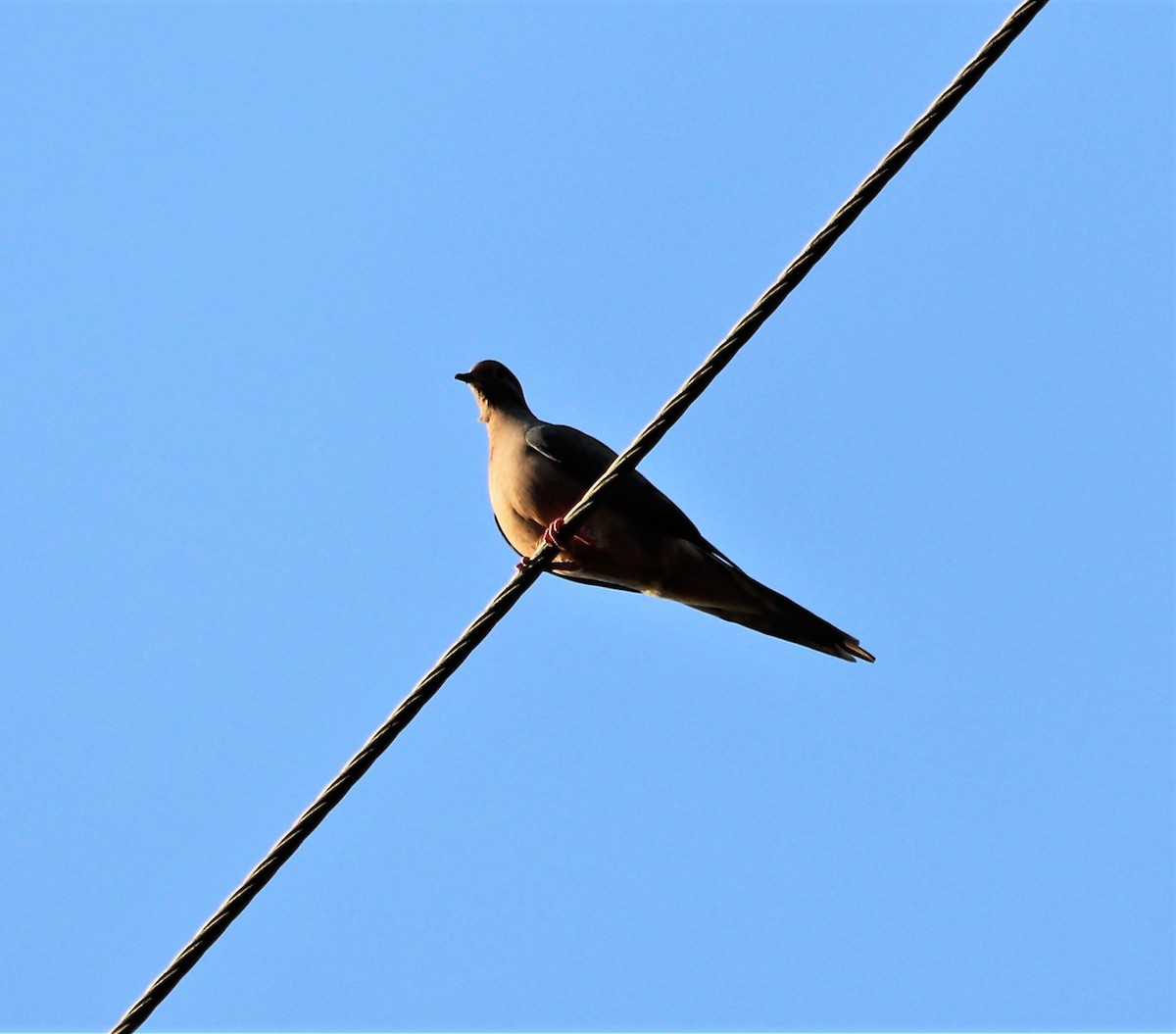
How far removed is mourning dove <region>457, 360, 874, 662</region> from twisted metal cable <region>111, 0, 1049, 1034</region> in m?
2.37

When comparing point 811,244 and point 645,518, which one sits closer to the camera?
point 811,244

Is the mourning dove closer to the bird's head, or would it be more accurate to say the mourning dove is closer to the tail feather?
the tail feather

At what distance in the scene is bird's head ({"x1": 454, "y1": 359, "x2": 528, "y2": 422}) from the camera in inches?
331

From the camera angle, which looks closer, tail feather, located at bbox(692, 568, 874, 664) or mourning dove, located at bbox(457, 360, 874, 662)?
tail feather, located at bbox(692, 568, 874, 664)

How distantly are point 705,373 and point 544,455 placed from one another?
3.19 meters

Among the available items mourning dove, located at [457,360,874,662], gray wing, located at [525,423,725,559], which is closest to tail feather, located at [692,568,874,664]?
mourning dove, located at [457,360,874,662]

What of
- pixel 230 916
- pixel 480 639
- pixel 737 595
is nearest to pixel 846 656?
pixel 737 595

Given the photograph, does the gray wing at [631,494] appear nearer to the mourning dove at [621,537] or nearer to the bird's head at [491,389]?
the mourning dove at [621,537]

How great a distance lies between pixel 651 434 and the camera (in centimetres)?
463

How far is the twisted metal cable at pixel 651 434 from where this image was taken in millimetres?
4070

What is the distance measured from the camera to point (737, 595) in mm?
7168

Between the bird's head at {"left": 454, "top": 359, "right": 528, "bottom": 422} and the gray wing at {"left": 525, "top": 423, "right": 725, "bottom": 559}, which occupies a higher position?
the bird's head at {"left": 454, "top": 359, "right": 528, "bottom": 422}

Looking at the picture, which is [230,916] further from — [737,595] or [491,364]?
[491,364]

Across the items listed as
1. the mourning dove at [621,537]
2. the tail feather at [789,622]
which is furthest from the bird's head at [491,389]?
the tail feather at [789,622]
